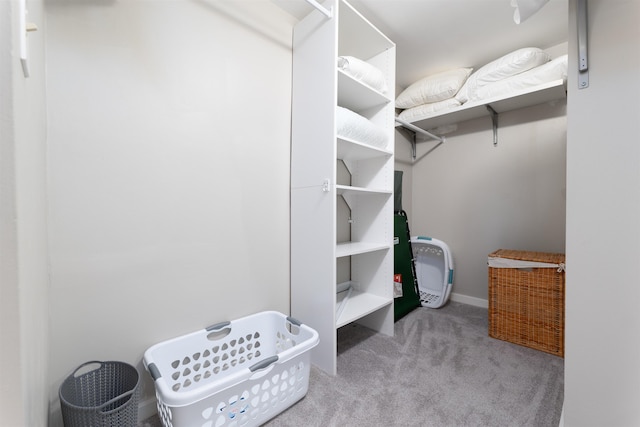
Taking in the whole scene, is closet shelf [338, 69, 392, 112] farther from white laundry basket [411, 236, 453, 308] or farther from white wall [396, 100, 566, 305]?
white laundry basket [411, 236, 453, 308]

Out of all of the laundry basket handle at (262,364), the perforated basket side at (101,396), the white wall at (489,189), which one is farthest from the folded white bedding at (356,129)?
the perforated basket side at (101,396)

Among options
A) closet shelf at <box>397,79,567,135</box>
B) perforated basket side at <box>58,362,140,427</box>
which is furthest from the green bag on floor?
perforated basket side at <box>58,362,140,427</box>

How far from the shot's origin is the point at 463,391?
1.35 metres

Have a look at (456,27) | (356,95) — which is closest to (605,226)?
(356,95)

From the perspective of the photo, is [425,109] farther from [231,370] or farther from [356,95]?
[231,370]

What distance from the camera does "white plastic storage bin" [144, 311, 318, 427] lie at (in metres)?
0.95

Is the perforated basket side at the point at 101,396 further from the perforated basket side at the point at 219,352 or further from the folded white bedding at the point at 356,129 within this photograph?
the folded white bedding at the point at 356,129

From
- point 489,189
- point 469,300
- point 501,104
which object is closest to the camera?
point 501,104

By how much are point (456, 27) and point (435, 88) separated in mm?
481

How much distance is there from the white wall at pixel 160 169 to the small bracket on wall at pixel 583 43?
135 cm

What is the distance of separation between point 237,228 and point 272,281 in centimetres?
41

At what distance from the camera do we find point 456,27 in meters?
1.89

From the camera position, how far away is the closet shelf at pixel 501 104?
1.86 m

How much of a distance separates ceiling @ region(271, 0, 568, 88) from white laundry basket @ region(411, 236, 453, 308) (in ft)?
5.33
